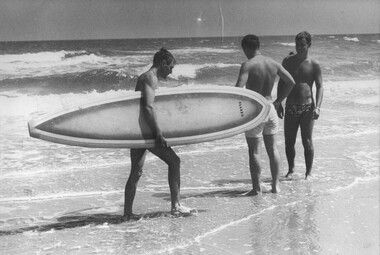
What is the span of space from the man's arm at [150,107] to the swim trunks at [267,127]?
2.53 feet

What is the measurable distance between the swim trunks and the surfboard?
0.24ft

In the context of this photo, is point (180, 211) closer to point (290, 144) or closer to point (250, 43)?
point (250, 43)

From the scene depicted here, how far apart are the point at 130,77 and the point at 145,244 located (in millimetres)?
9834

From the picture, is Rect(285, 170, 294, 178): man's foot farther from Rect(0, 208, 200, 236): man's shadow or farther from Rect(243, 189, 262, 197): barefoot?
Rect(0, 208, 200, 236): man's shadow

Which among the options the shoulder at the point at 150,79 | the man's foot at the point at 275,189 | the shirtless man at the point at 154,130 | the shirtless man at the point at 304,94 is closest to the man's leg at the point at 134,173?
the shirtless man at the point at 154,130

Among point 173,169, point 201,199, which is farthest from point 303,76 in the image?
point 173,169

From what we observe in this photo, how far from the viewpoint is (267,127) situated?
3738 millimetres

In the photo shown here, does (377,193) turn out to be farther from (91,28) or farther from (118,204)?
(91,28)

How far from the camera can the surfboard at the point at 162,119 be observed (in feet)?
10.5

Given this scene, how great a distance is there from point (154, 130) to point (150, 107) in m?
0.15

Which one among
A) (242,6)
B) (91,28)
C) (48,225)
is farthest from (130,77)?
(48,225)

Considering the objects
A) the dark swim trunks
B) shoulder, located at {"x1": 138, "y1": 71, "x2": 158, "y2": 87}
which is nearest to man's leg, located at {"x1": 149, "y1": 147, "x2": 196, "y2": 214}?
shoulder, located at {"x1": 138, "y1": 71, "x2": 158, "y2": 87}

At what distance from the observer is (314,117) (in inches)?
166

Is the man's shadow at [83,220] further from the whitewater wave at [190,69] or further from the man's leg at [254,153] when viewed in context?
the whitewater wave at [190,69]
